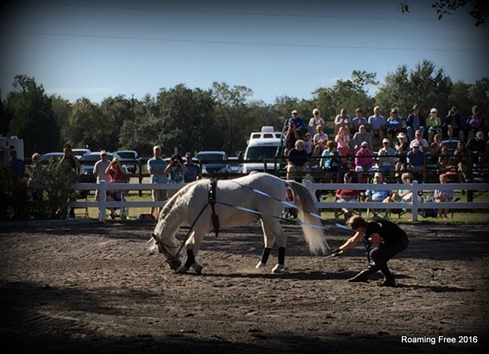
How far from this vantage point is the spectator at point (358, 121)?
23.4 metres

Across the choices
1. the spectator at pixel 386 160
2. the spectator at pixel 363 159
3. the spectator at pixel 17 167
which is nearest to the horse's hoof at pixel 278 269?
the spectator at pixel 363 159

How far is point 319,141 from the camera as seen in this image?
23.1 metres

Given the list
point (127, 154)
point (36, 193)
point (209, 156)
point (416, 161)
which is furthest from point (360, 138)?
point (127, 154)

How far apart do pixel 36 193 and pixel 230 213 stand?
9432 millimetres

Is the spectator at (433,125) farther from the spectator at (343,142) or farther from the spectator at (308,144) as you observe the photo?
the spectator at (308,144)

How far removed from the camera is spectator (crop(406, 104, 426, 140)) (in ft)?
76.1

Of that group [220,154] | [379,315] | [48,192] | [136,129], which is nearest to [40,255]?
[48,192]

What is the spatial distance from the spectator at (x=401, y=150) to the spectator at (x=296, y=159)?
2.54 meters

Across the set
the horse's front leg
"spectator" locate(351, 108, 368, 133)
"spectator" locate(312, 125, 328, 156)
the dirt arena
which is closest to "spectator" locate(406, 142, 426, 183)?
"spectator" locate(351, 108, 368, 133)

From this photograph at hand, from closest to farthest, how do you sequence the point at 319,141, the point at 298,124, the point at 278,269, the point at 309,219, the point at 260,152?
the point at 278,269
the point at 309,219
the point at 319,141
the point at 298,124
the point at 260,152

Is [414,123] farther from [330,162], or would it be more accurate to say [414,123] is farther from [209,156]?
[209,156]

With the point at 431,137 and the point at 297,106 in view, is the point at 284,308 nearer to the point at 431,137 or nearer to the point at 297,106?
the point at 431,137

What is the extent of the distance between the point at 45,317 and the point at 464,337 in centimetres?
474

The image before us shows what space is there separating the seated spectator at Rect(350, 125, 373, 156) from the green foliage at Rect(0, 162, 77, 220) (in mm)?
7887
